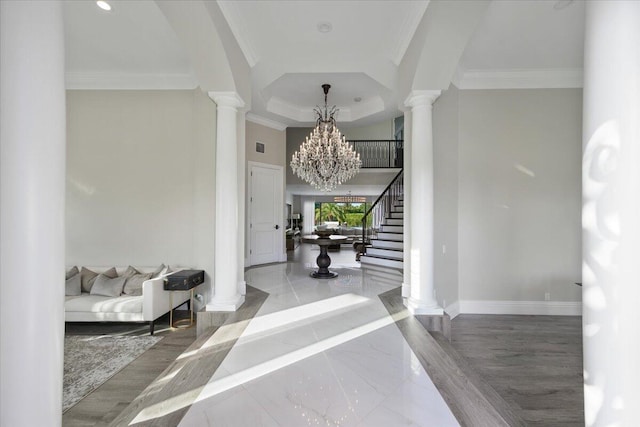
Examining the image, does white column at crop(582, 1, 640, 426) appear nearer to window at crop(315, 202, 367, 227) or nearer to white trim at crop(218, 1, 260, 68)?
white trim at crop(218, 1, 260, 68)

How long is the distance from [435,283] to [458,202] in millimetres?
→ 1288

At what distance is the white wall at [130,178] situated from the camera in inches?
177

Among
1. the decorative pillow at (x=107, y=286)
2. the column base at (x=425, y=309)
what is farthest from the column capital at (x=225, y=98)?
the column base at (x=425, y=309)

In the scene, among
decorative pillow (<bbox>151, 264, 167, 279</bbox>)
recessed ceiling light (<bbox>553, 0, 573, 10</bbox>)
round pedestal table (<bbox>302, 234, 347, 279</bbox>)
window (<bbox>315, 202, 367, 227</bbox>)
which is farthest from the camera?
window (<bbox>315, 202, 367, 227</bbox>)

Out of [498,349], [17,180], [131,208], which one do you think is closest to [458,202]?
[498,349]

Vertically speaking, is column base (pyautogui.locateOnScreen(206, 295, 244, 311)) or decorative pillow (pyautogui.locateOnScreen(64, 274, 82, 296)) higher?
decorative pillow (pyautogui.locateOnScreen(64, 274, 82, 296))

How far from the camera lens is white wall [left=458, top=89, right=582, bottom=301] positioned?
4.28 metres

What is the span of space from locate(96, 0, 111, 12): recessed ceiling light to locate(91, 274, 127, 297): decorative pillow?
3303mm

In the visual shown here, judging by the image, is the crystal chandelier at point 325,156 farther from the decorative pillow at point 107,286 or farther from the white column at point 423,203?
the decorative pillow at point 107,286

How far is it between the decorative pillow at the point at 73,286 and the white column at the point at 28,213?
3740mm

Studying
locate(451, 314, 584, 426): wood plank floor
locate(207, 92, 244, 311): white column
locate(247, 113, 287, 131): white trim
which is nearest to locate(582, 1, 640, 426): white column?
locate(451, 314, 584, 426): wood plank floor

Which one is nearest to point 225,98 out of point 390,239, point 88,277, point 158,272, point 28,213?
point 158,272

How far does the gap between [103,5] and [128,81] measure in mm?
1546

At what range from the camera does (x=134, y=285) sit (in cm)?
393
